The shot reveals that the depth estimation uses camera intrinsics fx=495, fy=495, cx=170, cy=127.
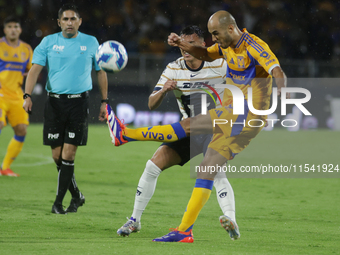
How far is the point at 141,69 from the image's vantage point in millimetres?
16391

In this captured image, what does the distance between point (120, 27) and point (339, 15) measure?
872cm

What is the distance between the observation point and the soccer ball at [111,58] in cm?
494

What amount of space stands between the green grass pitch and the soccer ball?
1.54 m

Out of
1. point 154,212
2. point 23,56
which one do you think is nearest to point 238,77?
point 154,212

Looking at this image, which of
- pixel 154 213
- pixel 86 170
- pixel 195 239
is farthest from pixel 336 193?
pixel 86 170

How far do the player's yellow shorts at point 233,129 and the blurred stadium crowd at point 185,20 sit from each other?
571 inches

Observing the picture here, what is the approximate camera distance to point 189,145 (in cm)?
454

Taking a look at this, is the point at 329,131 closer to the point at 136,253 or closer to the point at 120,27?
the point at 120,27

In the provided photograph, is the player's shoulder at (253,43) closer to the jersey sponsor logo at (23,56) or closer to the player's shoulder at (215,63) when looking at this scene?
the player's shoulder at (215,63)

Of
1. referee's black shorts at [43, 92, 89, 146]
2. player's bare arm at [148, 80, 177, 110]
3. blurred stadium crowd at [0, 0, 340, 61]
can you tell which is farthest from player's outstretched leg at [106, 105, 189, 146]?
blurred stadium crowd at [0, 0, 340, 61]

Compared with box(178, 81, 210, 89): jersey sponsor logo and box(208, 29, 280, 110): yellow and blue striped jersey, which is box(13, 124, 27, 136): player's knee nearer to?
box(178, 81, 210, 89): jersey sponsor logo

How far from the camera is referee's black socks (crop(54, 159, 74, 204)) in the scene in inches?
209

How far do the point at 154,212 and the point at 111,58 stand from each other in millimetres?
1775

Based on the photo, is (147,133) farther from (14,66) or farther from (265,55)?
(14,66)
